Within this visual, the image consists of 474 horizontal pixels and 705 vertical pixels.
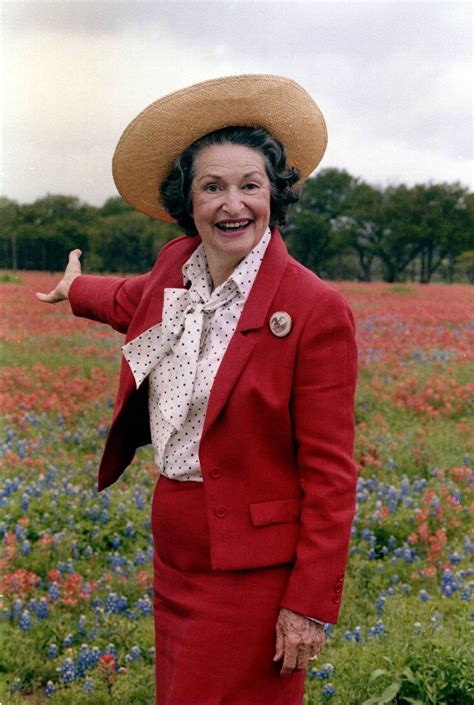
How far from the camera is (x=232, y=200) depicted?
2305 mm

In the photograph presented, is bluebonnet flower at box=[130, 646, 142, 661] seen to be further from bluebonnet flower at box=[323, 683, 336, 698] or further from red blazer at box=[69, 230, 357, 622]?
red blazer at box=[69, 230, 357, 622]

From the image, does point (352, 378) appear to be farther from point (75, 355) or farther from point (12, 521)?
point (75, 355)

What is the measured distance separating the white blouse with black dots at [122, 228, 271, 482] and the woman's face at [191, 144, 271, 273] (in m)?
0.06

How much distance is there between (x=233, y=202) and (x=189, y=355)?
1.44 ft

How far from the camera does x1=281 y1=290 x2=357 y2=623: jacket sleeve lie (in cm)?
221

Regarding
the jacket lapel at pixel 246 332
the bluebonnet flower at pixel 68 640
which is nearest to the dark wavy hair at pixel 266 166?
the jacket lapel at pixel 246 332

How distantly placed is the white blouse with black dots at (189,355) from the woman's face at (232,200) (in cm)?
6

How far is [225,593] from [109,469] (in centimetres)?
66

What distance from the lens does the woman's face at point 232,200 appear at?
2.33m

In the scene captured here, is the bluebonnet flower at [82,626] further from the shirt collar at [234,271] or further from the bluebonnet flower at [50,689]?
the shirt collar at [234,271]

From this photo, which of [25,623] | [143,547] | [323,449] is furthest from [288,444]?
[143,547]

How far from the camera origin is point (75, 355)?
29.3 feet

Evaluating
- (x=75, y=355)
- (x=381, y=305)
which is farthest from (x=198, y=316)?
(x=381, y=305)

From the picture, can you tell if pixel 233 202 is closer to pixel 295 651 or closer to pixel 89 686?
pixel 295 651
